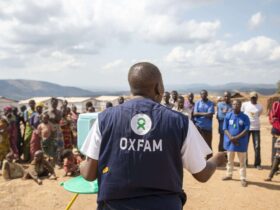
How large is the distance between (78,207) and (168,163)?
13.4 feet

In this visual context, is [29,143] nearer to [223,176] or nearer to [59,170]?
[59,170]

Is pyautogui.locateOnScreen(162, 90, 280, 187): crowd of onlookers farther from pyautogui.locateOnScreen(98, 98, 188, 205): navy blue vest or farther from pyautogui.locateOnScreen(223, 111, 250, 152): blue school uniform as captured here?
pyautogui.locateOnScreen(98, 98, 188, 205): navy blue vest

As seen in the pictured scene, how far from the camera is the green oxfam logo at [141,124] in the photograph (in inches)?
73.9

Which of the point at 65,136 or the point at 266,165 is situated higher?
the point at 65,136

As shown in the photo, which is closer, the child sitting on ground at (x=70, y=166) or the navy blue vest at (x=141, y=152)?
the navy blue vest at (x=141, y=152)

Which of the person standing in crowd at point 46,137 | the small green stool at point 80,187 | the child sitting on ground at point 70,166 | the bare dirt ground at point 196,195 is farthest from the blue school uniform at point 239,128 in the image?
the small green stool at point 80,187

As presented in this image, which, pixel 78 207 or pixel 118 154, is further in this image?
pixel 78 207

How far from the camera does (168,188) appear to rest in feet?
6.23

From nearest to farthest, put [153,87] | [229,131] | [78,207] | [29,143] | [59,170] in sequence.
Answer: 1. [153,87]
2. [78,207]
3. [229,131]
4. [59,170]
5. [29,143]

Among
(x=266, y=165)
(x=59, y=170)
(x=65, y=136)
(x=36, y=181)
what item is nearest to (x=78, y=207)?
(x=36, y=181)

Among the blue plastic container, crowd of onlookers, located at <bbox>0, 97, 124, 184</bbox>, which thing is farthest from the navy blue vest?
crowd of onlookers, located at <bbox>0, 97, 124, 184</bbox>

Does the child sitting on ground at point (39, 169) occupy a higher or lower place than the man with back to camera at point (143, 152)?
lower

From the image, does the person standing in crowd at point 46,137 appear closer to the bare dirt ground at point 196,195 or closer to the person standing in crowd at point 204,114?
the bare dirt ground at point 196,195

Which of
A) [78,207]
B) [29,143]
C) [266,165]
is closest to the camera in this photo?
[78,207]
